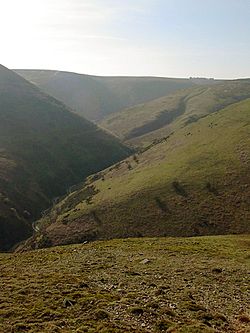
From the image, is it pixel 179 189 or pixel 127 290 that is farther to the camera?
pixel 179 189

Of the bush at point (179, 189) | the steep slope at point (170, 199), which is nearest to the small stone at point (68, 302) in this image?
the steep slope at point (170, 199)

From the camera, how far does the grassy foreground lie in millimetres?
22125

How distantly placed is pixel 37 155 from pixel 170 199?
7283 centimetres

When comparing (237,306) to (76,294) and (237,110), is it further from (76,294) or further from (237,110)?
(237,110)

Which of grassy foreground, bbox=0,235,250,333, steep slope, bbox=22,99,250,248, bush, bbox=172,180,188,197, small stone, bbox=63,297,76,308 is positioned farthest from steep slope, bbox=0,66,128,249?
small stone, bbox=63,297,76,308

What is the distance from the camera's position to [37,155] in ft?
446

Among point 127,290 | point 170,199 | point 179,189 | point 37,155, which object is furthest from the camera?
point 37,155

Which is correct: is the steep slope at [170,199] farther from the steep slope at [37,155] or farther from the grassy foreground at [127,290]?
the grassy foreground at [127,290]

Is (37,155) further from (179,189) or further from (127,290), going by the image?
(127,290)

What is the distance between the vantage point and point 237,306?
2648 cm

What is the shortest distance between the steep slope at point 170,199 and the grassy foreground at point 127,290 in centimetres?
2218

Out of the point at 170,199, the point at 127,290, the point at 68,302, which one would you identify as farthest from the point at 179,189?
the point at 68,302

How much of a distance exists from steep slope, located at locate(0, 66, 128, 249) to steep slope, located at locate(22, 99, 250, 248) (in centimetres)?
825

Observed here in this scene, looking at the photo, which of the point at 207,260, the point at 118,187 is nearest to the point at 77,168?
the point at 118,187
